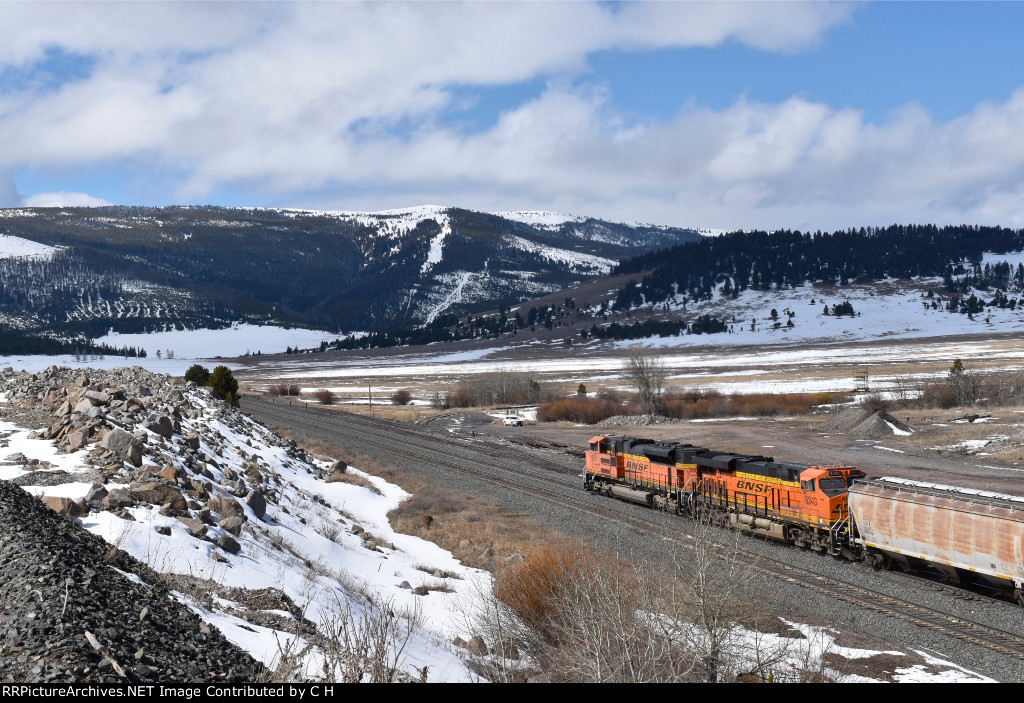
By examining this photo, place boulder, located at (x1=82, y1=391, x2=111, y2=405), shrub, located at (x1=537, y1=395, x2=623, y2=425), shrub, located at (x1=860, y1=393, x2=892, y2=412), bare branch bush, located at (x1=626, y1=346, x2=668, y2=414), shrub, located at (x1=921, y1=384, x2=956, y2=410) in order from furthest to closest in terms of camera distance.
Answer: bare branch bush, located at (x1=626, y1=346, x2=668, y2=414), shrub, located at (x1=537, y1=395, x2=623, y2=425), shrub, located at (x1=921, y1=384, x2=956, y2=410), shrub, located at (x1=860, y1=393, x2=892, y2=412), boulder, located at (x1=82, y1=391, x2=111, y2=405)

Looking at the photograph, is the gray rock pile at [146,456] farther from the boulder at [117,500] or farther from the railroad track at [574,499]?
the railroad track at [574,499]

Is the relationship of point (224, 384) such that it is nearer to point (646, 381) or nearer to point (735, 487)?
point (646, 381)

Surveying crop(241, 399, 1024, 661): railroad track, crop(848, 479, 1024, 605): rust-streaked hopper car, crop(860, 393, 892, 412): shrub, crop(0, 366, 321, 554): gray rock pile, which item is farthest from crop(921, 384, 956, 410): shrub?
crop(0, 366, 321, 554): gray rock pile

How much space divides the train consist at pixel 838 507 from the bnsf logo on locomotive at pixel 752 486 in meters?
0.04

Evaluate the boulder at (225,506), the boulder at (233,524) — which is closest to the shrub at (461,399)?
the boulder at (225,506)

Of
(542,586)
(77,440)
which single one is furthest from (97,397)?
(542,586)

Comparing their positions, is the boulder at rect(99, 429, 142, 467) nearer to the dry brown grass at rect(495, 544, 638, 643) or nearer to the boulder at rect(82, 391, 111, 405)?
the boulder at rect(82, 391, 111, 405)

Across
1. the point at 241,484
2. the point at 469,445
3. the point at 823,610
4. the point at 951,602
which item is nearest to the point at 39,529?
the point at 241,484

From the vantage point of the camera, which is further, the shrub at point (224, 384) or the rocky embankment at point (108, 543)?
the shrub at point (224, 384)

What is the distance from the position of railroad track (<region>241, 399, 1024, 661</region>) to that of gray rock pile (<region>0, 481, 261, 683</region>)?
15.6 metres

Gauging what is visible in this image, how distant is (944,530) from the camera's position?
2072cm

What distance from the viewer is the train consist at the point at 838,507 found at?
19.7 m

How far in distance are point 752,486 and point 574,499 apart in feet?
31.1

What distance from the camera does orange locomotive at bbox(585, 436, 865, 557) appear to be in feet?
81.7
